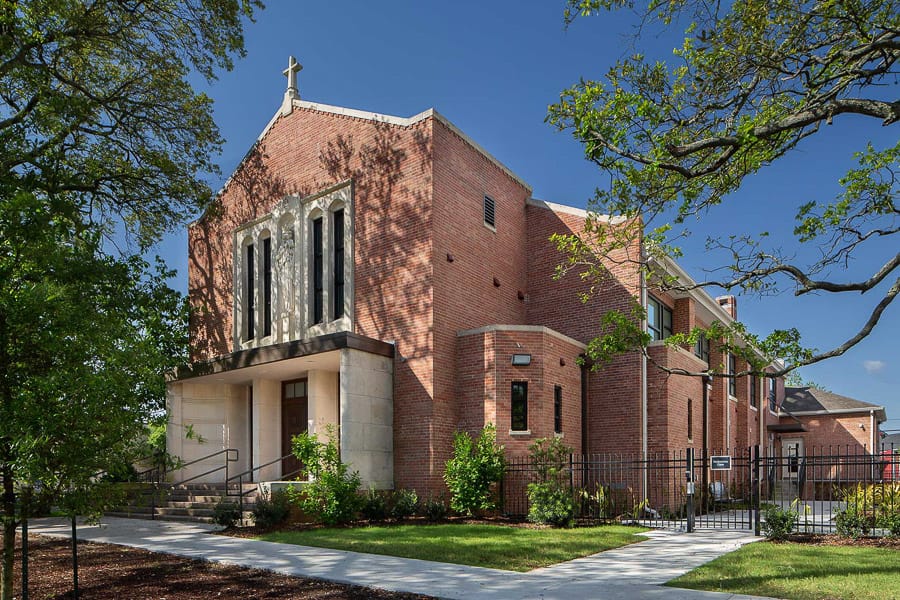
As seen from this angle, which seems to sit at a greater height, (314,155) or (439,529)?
(314,155)

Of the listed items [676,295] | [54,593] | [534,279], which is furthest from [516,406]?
[54,593]

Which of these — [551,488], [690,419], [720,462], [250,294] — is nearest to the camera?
[720,462]

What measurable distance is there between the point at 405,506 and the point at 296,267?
842 centimetres

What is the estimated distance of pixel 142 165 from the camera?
20.4m

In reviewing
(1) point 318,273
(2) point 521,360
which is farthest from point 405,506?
(1) point 318,273

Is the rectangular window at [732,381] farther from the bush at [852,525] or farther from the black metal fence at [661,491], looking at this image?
the bush at [852,525]

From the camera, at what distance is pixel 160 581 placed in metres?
9.58

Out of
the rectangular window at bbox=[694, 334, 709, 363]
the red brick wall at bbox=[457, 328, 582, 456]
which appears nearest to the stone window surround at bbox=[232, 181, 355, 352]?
the red brick wall at bbox=[457, 328, 582, 456]

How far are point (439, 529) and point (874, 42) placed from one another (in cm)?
1128

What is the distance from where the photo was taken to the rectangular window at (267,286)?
73.4 feet

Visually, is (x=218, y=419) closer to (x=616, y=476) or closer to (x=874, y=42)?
(x=616, y=476)

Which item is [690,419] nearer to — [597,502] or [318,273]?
[597,502]

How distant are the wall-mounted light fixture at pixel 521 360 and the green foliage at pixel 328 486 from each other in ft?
15.9

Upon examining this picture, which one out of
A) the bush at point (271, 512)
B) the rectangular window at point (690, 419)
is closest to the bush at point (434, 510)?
the bush at point (271, 512)
